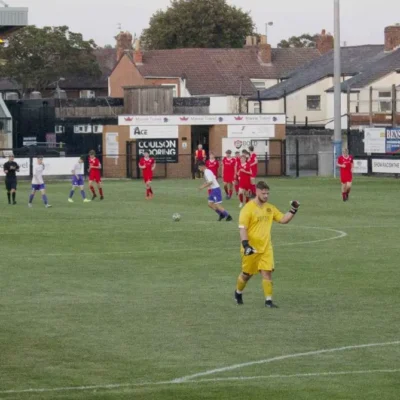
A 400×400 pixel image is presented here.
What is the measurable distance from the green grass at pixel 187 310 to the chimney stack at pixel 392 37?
5458 cm

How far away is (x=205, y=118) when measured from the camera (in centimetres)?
6756

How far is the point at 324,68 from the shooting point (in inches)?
3610

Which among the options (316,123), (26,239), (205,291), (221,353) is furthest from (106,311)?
(316,123)

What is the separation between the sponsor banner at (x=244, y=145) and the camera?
67375 millimetres

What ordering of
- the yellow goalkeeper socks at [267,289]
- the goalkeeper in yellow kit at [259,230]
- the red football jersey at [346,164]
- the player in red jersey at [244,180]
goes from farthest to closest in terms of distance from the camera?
the red football jersey at [346,164], the player in red jersey at [244,180], the yellow goalkeeper socks at [267,289], the goalkeeper in yellow kit at [259,230]

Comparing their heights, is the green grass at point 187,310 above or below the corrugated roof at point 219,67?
below

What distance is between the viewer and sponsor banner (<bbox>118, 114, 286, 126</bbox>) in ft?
216

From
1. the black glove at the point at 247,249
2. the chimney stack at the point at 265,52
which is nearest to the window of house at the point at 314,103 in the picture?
the chimney stack at the point at 265,52

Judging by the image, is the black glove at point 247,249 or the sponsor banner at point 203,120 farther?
the sponsor banner at point 203,120

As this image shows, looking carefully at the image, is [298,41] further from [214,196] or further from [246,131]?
[214,196]

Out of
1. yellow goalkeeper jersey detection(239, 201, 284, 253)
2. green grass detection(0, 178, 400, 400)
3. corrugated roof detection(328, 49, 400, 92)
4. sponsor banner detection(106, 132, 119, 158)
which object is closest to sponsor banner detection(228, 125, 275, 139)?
sponsor banner detection(106, 132, 119, 158)

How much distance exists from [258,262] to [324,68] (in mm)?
75235

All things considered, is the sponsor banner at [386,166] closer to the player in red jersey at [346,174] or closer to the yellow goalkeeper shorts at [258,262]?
the player in red jersey at [346,174]

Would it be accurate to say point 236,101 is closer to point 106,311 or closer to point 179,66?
point 179,66
